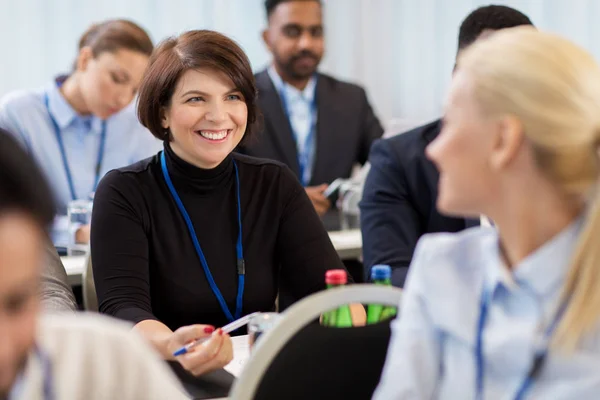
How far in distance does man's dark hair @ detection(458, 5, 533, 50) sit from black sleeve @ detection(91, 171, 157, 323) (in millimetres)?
1044

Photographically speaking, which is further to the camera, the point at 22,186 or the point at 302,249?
the point at 302,249

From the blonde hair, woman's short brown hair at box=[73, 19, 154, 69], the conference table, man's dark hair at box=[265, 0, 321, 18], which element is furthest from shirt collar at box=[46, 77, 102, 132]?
the blonde hair

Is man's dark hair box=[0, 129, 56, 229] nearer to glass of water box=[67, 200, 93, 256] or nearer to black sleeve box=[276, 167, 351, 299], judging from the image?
black sleeve box=[276, 167, 351, 299]

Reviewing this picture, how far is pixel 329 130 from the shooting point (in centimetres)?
453

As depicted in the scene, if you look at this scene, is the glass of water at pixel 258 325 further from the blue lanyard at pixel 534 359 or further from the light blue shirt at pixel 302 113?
the light blue shirt at pixel 302 113

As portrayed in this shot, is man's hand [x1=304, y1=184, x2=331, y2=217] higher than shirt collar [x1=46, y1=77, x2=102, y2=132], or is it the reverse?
shirt collar [x1=46, y1=77, x2=102, y2=132]

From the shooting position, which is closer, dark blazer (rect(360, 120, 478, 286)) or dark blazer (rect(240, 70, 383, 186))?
dark blazer (rect(360, 120, 478, 286))

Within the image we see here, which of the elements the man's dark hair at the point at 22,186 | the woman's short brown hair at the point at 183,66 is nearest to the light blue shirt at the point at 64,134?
the woman's short brown hair at the point at 183,66

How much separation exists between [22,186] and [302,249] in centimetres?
147

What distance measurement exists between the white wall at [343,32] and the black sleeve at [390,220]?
2.07 meters

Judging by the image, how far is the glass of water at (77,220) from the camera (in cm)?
324

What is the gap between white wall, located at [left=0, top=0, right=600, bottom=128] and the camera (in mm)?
4969

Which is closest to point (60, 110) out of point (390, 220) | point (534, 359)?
point (390, 220)

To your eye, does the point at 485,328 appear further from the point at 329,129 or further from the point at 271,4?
the point at 271,4
